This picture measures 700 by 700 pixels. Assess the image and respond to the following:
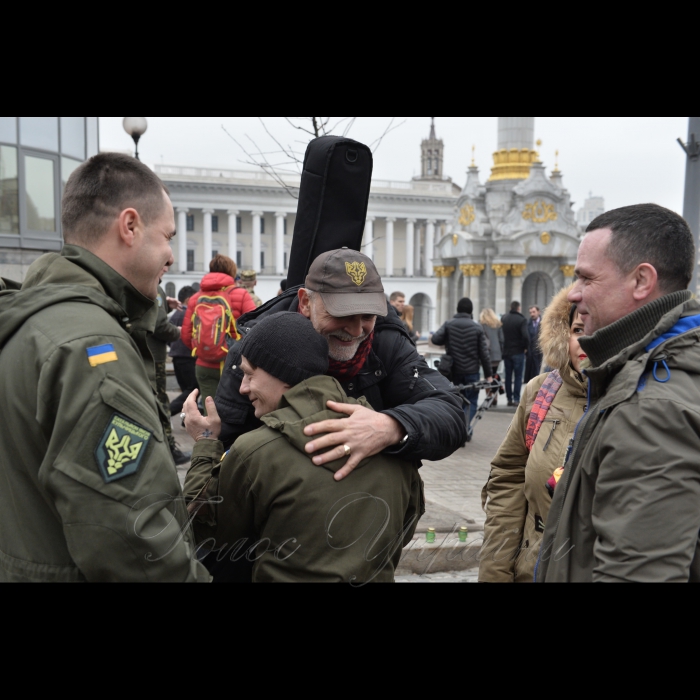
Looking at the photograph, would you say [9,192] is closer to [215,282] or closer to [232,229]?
[215,282]

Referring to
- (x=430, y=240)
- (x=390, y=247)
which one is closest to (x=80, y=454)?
(x=390, y=247)

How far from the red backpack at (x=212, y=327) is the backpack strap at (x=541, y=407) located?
15.4ft

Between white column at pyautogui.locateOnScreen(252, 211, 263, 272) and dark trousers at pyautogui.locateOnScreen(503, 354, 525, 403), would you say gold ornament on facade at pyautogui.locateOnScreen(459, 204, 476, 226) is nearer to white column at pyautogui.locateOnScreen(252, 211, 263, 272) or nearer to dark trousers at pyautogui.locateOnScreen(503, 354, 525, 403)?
dark trousers at pyautogui.locateOnScreen(503, 354, 525, 403)

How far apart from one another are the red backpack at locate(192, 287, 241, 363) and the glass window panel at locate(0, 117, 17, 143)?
27.3 ft

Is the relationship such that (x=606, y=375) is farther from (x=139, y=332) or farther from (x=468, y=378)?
(x=468, y=378)

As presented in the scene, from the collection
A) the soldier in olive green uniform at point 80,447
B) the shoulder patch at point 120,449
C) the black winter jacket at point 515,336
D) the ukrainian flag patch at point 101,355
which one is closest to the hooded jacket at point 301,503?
the soldier in olive green uniform at point 80,447

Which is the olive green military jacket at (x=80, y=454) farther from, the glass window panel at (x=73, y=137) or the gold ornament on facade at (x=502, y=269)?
the gold ornament on facade at (x=502, y=269)

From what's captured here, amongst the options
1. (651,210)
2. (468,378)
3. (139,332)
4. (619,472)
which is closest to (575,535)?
(619,472)

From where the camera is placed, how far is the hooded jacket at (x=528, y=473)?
118 inches

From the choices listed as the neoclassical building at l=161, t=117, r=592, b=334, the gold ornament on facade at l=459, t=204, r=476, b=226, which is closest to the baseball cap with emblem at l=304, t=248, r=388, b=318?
the neoclassical building at l=161, t=117, r=592, b=334

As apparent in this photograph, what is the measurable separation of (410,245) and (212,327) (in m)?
76.7

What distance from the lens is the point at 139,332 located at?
84.3 inches

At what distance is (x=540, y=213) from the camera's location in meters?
28.8

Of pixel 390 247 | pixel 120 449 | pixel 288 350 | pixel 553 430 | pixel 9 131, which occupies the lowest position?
pixel 390 247
